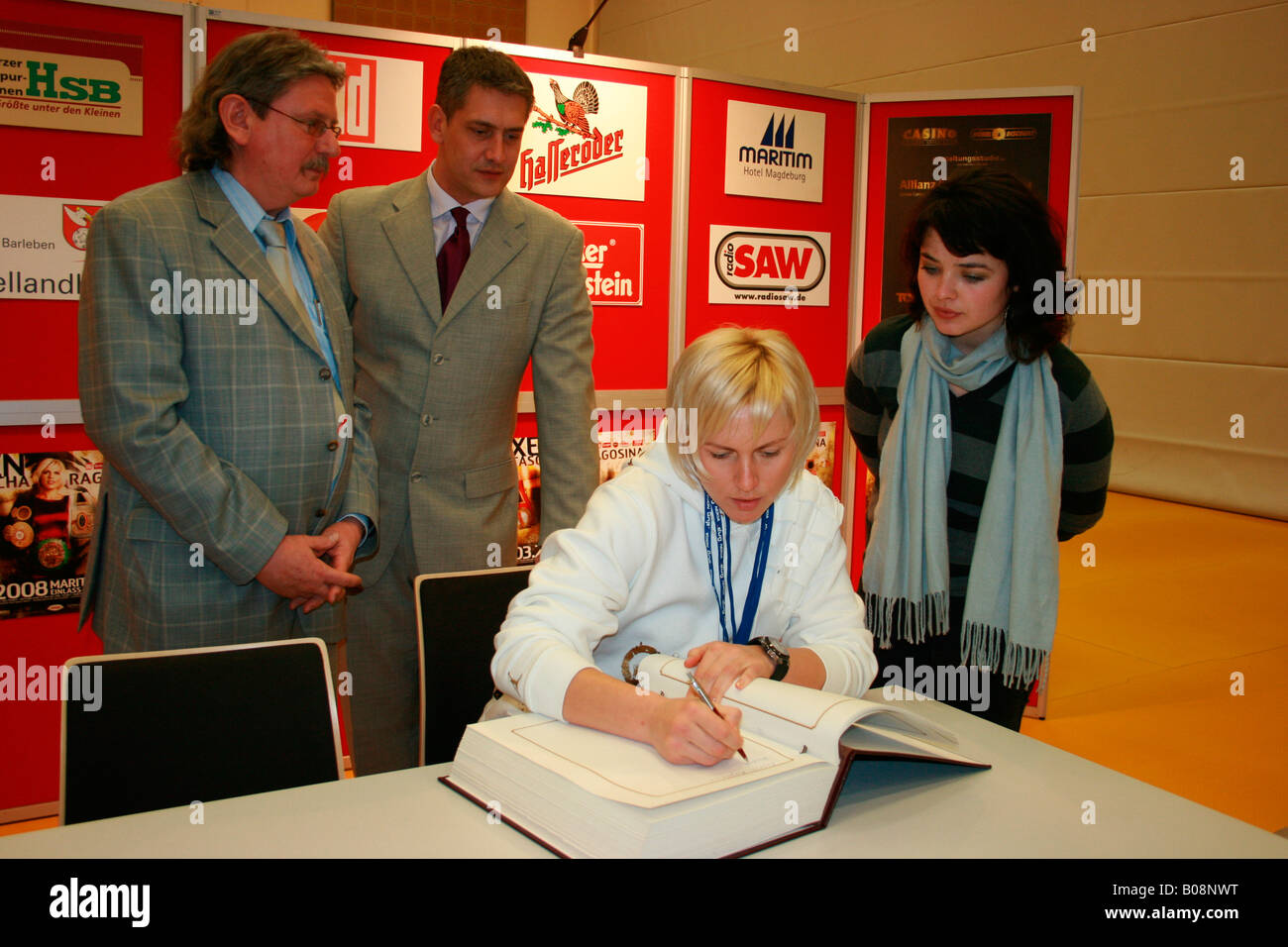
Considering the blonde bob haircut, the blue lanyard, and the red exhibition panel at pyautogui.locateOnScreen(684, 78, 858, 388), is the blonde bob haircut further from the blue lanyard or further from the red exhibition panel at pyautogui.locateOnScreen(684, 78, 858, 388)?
the red exhibition panel at pyautogui.locateOnScreen(684, 78, 858, 388)

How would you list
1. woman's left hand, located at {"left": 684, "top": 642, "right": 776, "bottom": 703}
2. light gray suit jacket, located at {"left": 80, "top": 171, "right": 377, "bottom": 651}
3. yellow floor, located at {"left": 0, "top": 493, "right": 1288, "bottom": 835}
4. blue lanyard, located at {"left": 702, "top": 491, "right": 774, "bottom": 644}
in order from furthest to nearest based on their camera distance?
yellow floor, located at {"left": 0, "top": 493, "right": 1288, "bottom": 835}, light gray suit jacket, located at {"left": 80, "top": 171, "right": 377, "bottom": 651}, blue lanyard, located at {"left": 702, "top": 491, "right": 774, "bottom": 644}, woman's left hand, located at {"left": 684, "top": 642, "right": 776, "bottom": 703}

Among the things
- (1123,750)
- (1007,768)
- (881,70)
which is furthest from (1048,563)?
(881,70)

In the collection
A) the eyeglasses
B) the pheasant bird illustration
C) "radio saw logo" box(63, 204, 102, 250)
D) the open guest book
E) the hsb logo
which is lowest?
the open guest book

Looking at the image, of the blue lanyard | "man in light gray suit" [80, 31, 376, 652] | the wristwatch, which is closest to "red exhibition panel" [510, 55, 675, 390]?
"man in light gray suit" [80, 31, 376, 652]

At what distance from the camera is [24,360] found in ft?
9.64

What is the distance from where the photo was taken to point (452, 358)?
2436 mm

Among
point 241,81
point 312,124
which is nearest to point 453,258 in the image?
point 312,124

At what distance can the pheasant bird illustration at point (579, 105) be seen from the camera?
3.71 meters

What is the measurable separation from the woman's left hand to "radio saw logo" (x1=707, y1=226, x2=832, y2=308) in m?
2.79

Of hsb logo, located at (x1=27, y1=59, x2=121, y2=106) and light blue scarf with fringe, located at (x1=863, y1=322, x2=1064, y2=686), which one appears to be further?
hsb logo, located at (x1=27, y1=59, x2=121, y2=106)

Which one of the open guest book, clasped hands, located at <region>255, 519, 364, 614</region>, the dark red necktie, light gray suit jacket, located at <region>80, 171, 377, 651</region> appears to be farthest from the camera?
the dark red necktie

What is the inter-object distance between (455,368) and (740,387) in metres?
1.05

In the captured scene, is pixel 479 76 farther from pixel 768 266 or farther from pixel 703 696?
pixel 768 266

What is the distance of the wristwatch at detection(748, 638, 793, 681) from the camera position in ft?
4.91
